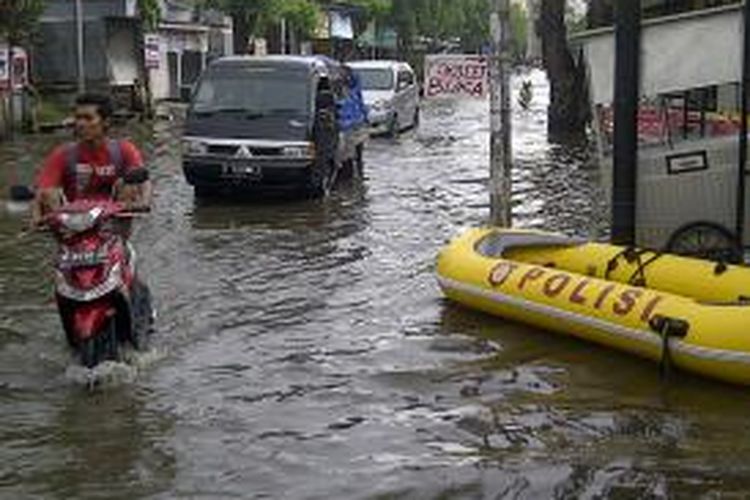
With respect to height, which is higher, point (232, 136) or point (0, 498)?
point (232, 136)

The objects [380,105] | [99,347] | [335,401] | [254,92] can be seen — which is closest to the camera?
[335,401]

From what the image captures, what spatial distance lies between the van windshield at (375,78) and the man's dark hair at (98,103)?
74.3ft

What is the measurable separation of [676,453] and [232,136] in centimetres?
1157

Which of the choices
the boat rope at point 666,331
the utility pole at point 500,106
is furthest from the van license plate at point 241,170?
the boat rope at point 666,331

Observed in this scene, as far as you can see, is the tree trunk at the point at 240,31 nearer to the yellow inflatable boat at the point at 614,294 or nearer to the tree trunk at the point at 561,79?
the tree trunk at the point at 561,79

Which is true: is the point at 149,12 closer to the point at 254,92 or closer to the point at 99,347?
the point at 254,92

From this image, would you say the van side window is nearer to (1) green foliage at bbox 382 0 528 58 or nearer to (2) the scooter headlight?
(2) the scooter headlight

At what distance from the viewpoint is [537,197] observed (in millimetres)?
19000

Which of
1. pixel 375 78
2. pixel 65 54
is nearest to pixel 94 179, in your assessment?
pixel 375 78

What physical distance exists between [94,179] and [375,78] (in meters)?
23.3

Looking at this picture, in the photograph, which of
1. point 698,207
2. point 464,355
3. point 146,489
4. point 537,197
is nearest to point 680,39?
point 698,207

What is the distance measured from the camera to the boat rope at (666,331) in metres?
8.49

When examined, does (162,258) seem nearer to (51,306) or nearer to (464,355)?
(51,306)

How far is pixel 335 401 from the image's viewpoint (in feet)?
27.2
